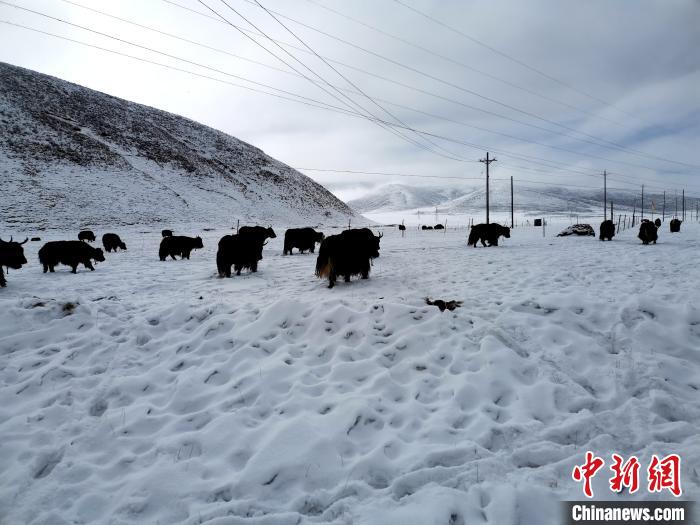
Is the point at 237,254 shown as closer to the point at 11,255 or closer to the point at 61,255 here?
the point at 61,255

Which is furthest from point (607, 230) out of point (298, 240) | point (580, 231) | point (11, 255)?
point (11, 255)

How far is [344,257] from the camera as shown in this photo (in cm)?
834

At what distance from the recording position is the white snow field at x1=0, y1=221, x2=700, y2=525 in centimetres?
285

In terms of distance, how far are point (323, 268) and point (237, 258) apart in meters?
2.88

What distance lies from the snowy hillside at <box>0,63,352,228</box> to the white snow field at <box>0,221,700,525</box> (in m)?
34.9

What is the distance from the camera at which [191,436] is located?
356 cm

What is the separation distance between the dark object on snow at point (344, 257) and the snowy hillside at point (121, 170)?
33999 millimetres

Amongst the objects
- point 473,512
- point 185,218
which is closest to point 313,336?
point 473,512

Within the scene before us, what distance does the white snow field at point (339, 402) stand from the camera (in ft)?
9.35

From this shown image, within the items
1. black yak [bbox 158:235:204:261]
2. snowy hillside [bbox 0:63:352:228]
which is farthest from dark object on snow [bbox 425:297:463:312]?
snowy hillside [bbox 0:63:352:228]

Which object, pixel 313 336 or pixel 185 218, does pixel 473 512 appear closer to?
pixel 313 336

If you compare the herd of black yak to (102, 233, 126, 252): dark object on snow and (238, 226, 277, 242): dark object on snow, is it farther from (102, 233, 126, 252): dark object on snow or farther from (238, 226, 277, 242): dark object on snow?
(102, 233, 126, 252): dark object on snow

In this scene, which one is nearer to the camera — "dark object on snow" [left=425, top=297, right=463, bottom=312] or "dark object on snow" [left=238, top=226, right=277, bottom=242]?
"dark object on snow" [left=425, top=297, right=463, bottom=312]

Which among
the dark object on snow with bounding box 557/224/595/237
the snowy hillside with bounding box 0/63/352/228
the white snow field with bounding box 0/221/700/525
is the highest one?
the snowy hillside with bounding box 0/63/352/228
